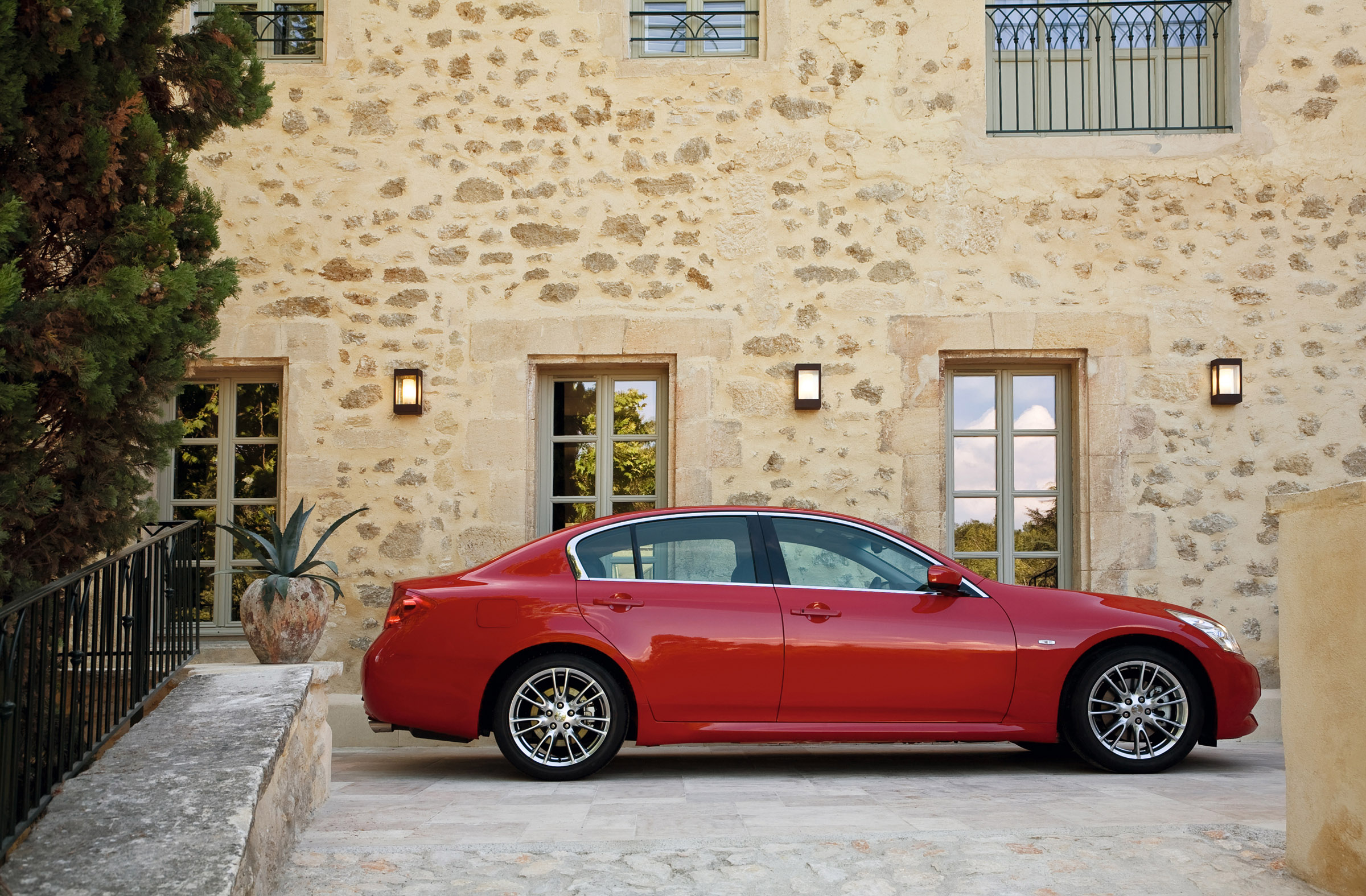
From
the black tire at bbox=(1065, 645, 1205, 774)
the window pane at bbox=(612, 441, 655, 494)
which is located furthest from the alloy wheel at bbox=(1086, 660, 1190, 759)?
the window pane at bbox=(612, 441, 655, 494)

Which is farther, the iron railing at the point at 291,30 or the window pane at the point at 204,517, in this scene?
the iron railing at the point at 291,30

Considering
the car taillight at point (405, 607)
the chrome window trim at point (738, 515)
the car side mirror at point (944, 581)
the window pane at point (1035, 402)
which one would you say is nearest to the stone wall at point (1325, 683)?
the car side mirror at point (944, 581)

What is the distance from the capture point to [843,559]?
6.06 m

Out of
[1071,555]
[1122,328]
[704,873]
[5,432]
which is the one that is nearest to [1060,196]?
[1122,328]

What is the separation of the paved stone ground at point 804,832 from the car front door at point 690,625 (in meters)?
0.38

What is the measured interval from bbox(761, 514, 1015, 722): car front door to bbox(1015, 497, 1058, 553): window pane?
274cm

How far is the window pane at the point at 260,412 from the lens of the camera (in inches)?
340

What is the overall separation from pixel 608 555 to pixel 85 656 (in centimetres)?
274

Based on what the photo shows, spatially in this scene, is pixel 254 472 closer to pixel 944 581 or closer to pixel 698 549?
pixel 698 549

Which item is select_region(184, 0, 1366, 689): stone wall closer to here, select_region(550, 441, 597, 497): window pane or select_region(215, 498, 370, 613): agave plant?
select_region(550, 441, 597, 497): window pane

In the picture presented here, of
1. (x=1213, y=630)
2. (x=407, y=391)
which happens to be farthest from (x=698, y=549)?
(x=407, y=391)

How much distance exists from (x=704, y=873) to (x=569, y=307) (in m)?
5.35

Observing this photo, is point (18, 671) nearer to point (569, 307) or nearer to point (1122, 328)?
point (569, 307)

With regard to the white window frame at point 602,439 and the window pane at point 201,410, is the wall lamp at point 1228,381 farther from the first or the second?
the window pane at point 201,410
